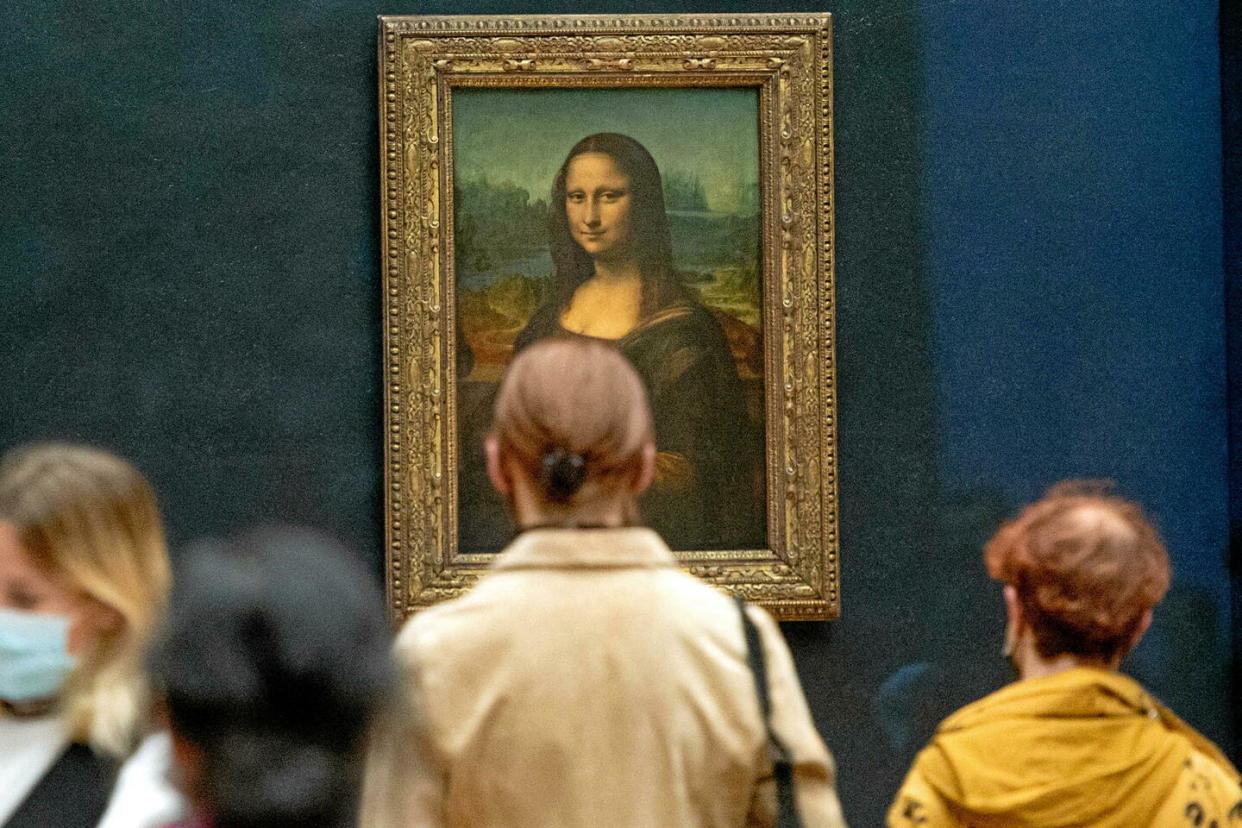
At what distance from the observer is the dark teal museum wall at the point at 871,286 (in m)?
6.31

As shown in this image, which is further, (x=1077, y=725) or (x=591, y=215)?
(x=591, y=215)

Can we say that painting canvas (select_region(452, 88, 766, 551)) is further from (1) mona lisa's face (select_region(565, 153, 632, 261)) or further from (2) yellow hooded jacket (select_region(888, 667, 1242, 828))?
(2) yellow hooded jacket (select_region(888, 667, 1242, 828))

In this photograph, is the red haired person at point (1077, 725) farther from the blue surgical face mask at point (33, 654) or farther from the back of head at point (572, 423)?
the blue surgical face mask at point (33, 654)

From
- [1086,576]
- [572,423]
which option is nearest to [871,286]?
[1086,576]

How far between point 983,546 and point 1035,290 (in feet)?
3.46

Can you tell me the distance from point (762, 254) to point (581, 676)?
3309mm

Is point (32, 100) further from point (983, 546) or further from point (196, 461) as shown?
point (983, 546)

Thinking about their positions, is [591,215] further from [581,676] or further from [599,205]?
[581,676]

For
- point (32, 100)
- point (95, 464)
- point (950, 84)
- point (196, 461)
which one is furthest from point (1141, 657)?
point (32, 100)

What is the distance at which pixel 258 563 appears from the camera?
234 cm

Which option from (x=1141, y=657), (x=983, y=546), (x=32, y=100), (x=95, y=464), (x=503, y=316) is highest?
(x=32, y=100)

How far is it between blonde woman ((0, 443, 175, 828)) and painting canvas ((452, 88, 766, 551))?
2654 millimetres

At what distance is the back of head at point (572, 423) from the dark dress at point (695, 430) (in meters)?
2.88

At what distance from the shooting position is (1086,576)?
3766mm
